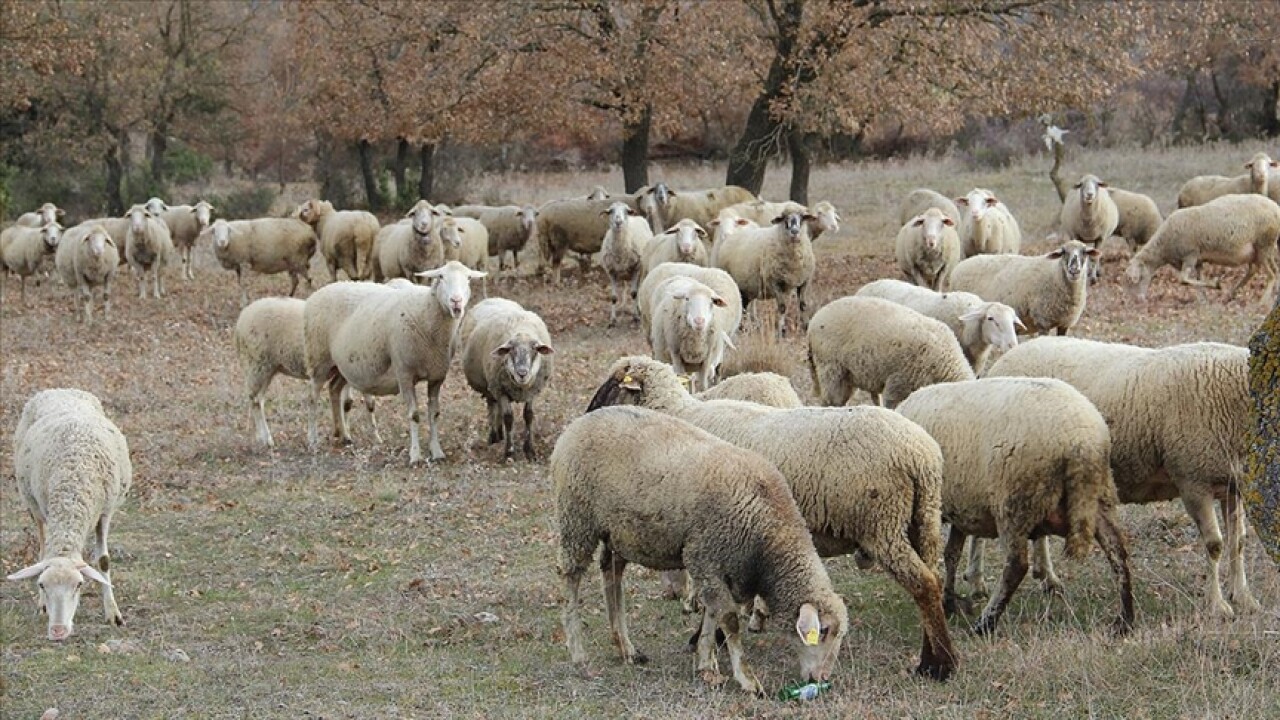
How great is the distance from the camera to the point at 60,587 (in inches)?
333

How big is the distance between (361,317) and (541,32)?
1326 cm

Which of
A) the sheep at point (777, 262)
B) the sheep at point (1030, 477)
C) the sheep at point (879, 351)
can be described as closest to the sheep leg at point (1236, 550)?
the sheep at point (1030, 477)

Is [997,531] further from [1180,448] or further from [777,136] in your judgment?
[777,136]

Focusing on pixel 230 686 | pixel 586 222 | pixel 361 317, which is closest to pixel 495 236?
pixel 586 222

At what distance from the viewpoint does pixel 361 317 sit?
13.8 meters

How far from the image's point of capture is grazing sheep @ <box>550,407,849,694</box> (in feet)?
22.8

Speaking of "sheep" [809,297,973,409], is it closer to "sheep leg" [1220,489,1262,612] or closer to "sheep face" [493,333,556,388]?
"sheep face" [493,333,556,388]

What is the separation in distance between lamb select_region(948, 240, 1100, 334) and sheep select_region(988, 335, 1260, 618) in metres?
5.93

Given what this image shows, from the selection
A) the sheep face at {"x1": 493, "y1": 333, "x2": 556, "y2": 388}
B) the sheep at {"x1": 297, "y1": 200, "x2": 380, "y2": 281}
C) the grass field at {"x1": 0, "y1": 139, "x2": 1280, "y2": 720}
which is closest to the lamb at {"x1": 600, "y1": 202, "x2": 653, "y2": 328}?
the grass field at {"x1": 0, "y1": 139, "x2": 1280, "y2": 720}

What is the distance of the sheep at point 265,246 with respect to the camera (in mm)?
24672

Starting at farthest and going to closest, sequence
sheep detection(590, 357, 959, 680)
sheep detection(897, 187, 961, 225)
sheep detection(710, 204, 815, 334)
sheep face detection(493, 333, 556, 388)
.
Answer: sheep detection(897, 187, 961, 225)
sheep detection(710, 204, 815, 334)
sheep face detection(493, 333, 556, 388)
sheep detection(590, 357, 959, 680)

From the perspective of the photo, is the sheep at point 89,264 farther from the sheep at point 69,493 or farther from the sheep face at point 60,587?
the sheep face at point 60,587

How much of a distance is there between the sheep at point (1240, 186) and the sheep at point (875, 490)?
16.5 m

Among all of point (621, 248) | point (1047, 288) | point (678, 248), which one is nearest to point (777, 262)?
point (678, 248)
